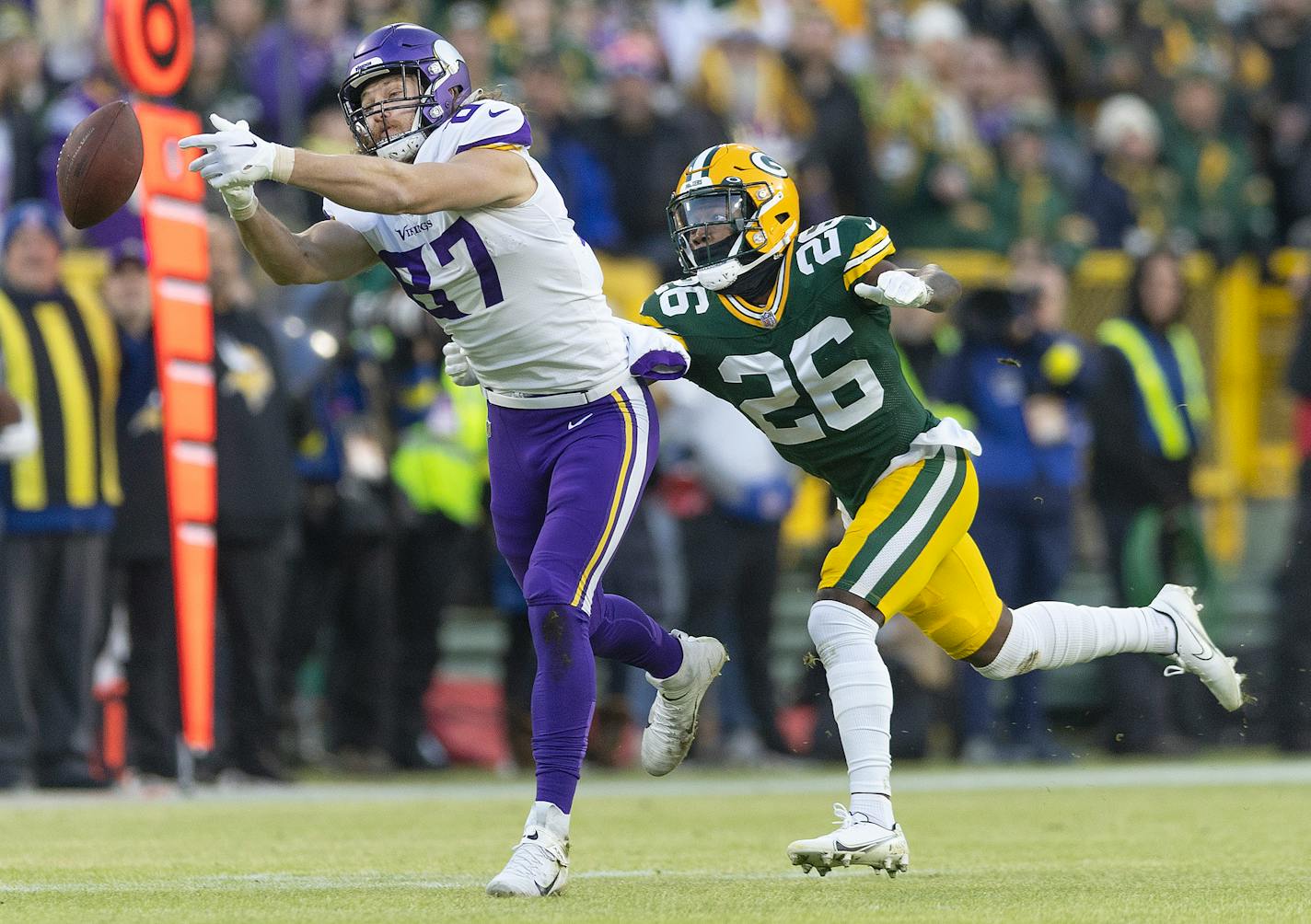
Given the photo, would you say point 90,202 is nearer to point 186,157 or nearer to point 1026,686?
point 186,157

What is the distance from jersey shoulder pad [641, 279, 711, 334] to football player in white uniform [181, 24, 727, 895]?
16 centimetres

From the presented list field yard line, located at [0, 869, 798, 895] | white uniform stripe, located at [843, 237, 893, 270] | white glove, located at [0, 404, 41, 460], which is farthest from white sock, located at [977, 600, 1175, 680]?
white glove, located at [0, 404, 41, 460]

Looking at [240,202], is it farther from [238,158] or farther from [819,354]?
[819,354]

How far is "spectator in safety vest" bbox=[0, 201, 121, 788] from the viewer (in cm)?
902

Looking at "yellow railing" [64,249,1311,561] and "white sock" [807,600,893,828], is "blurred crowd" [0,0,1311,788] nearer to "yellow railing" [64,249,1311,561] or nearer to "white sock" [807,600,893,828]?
"yellow railing" [64,249,1311,561]

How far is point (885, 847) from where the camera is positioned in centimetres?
538

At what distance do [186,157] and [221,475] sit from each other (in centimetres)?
141

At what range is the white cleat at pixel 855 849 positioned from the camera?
17.5 ft

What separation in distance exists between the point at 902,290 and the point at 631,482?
32.6 inches

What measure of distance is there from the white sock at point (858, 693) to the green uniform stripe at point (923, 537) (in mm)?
122

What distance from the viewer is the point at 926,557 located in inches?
232

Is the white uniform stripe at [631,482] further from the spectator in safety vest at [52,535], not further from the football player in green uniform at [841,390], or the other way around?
the spectator in safety vest at [52,535]

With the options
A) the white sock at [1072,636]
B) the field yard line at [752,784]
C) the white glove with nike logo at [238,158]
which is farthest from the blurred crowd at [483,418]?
the white glove with nike logo at [238,158]

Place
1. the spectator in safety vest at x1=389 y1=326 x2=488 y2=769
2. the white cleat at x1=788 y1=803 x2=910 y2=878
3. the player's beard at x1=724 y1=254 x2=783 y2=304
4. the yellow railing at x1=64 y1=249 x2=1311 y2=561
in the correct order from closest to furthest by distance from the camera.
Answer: the white cleat at x1=788 y1=803 x2=910 y2=878 < the player's beard at x1=724 y1=254 x2=783 y2=304 < the spectator in safety vest at x1=389 y1=326 x2=488 y2=769 < the yellow railing at x1=64 y1=249 x2=1311 y2=561
